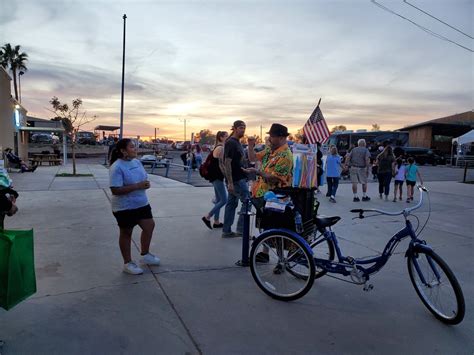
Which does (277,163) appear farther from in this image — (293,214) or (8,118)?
(8,118)

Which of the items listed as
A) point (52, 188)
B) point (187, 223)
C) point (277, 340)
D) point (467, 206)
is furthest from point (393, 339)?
point (52, 188)

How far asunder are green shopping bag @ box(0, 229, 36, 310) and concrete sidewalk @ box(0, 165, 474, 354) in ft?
1.27

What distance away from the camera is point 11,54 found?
188 ft

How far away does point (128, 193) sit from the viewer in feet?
13.4

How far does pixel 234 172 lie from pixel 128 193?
6.16 ft

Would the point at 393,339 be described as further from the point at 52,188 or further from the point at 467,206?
the point at 52,188

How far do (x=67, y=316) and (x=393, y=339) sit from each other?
275cm

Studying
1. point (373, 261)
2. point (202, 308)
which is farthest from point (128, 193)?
point (373, 261)

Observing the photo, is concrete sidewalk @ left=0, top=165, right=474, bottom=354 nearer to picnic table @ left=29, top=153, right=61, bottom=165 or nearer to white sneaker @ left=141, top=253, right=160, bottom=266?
white sneaker @ left=141, top=253, right=160, bottom=266

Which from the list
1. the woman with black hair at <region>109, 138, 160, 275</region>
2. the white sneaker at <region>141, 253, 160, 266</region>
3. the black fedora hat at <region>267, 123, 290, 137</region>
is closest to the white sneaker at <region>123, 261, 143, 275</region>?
the woman with black hair at <region>109, 138, 160, 275</region>

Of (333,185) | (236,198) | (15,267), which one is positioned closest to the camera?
(15,267)

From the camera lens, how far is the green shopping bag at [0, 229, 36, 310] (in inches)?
103

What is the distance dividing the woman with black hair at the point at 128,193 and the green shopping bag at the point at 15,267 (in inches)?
51.2

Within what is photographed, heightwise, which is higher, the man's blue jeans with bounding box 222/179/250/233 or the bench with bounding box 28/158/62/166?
the man's blue jeans with bounding box 222/179/250/233
